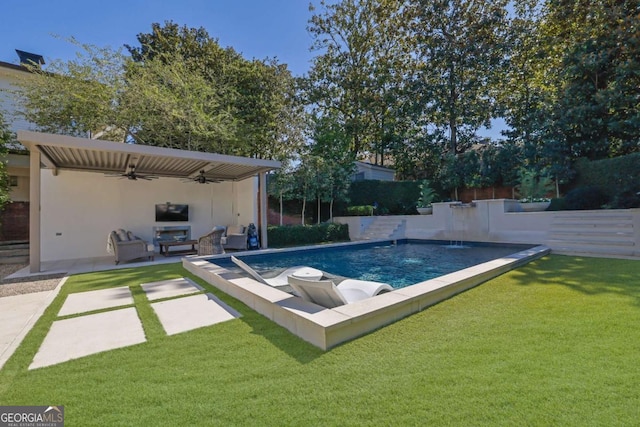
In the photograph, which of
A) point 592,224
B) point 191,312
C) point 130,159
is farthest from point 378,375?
point 592,224

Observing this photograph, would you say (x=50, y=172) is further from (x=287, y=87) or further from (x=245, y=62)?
(x=287, y=87)

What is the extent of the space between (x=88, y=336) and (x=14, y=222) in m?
12.6

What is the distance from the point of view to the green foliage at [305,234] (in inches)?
489

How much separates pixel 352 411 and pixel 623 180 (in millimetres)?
13200

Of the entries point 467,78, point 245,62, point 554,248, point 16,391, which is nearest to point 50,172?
A: point 16,391

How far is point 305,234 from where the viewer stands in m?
13.2

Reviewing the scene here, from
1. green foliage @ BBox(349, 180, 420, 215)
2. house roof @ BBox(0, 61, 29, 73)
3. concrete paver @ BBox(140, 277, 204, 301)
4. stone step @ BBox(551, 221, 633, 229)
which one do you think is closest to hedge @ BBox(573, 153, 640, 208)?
stone step @ BBox(551, 221, 633, 229)

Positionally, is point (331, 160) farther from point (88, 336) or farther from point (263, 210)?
point (88, 336)

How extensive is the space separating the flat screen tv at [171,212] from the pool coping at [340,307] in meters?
Answer: 7.22

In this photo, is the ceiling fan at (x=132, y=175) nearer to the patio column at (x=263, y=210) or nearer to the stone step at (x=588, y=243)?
the patio column at (x=263, y=210)

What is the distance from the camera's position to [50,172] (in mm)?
9312

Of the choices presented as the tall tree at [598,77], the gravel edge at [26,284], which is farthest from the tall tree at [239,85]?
the tall tree at [598,77]

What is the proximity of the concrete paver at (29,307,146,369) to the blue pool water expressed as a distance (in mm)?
2643

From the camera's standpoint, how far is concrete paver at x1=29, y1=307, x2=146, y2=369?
281cm
